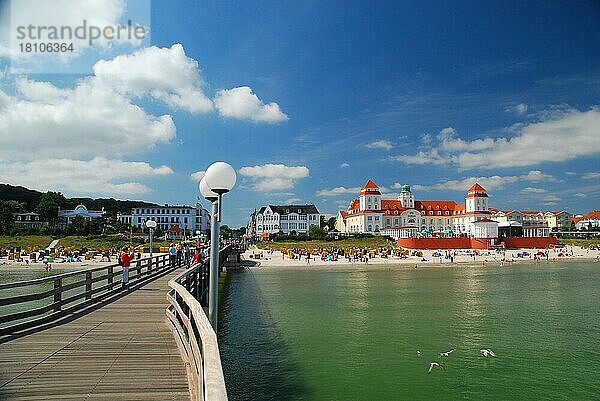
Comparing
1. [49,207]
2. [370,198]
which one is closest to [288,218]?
[370,198]

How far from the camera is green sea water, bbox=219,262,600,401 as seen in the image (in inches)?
441

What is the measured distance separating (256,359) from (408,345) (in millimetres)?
5088

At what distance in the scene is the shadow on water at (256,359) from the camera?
35.5 ft

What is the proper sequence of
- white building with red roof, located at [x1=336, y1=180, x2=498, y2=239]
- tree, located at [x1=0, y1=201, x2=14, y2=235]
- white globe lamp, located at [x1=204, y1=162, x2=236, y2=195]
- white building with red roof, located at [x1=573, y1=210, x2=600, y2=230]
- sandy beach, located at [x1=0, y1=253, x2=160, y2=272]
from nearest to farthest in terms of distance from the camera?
white globe lamp, located at [x1=204, y1=162, x2=236, y2=195], sandy beach, located at [x1=0, y1=253, x2=160, y2=272], tree, located at [x1=0, y1=201, x2=14, y2=235], white building with red roof, located at [x1=336, y1=180, x2=498, y2=239], white building with red roof, located at [x1=573, y1=210, x2=600, y2=230]

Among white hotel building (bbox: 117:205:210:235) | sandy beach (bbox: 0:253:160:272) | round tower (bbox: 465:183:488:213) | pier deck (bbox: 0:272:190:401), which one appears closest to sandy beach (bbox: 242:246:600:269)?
sandy beach (bbox: 0:253:160:272)

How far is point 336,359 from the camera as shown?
13.6m

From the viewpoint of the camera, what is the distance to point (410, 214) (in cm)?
11275

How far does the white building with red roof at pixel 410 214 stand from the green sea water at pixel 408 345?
3100 inches

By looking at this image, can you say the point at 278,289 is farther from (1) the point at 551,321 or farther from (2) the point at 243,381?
(2) the point at 243,381

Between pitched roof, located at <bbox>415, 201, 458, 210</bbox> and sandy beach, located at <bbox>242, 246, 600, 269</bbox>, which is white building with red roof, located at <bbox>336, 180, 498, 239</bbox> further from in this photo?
sandy beach, located at <bbox>242, 246, 600, 269</bbox>

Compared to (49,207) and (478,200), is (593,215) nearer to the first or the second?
(478,200)

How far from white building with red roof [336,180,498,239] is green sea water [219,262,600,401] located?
258 ft

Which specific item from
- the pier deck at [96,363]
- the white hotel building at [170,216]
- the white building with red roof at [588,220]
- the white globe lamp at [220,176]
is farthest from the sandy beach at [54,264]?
the white building with red roof at [588,220]

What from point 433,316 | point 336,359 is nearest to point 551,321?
point 433,316
